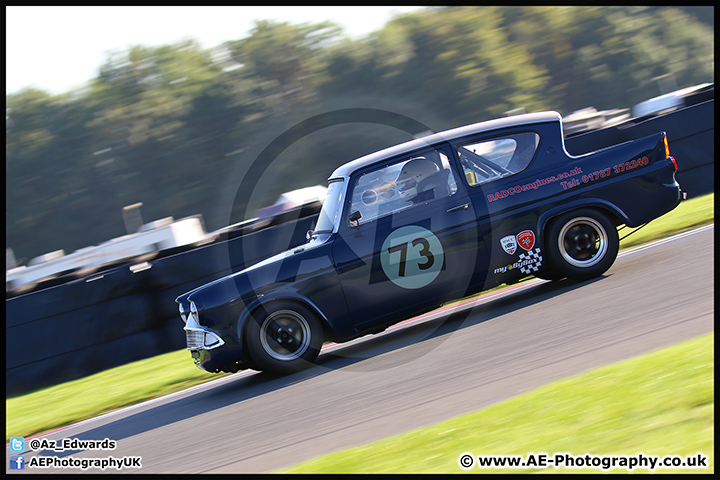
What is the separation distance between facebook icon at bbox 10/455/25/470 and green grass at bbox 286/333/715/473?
255cm

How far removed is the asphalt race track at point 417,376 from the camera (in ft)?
15.0

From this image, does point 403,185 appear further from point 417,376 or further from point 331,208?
point 417,376

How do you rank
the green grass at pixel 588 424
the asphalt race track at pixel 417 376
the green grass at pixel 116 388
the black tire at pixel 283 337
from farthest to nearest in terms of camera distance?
the green grass at pixel 116 388
the black tire at pixel 283 337
the asphalt race track at pixel 417 376
the green grass at pixel 588 424

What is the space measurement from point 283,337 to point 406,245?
4.80 ft

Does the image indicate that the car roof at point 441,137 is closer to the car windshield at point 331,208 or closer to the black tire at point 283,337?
the car windshield at point 331,208

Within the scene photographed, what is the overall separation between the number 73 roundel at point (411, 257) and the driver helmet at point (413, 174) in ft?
1.43

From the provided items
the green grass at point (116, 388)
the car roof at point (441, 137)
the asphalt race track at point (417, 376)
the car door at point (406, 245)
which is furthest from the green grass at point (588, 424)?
the green grass at point (116, 388)

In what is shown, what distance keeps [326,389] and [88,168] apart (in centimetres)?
5059

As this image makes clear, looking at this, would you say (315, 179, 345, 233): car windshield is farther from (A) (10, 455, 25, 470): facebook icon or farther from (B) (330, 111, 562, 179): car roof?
(A) (10, 455, 25, 470): facebook icon

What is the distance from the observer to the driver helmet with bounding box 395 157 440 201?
21.9ft

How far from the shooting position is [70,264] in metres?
19.4

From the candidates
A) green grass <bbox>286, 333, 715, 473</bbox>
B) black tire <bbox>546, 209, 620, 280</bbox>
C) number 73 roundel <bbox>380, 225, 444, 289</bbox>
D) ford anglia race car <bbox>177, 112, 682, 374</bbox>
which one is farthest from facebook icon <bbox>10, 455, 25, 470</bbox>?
black tire <bbox>546, 209, 620, 280</bbox>

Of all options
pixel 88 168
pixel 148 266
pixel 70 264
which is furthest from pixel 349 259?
pixel 88 168

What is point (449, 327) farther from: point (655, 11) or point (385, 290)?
point (655, 11)
